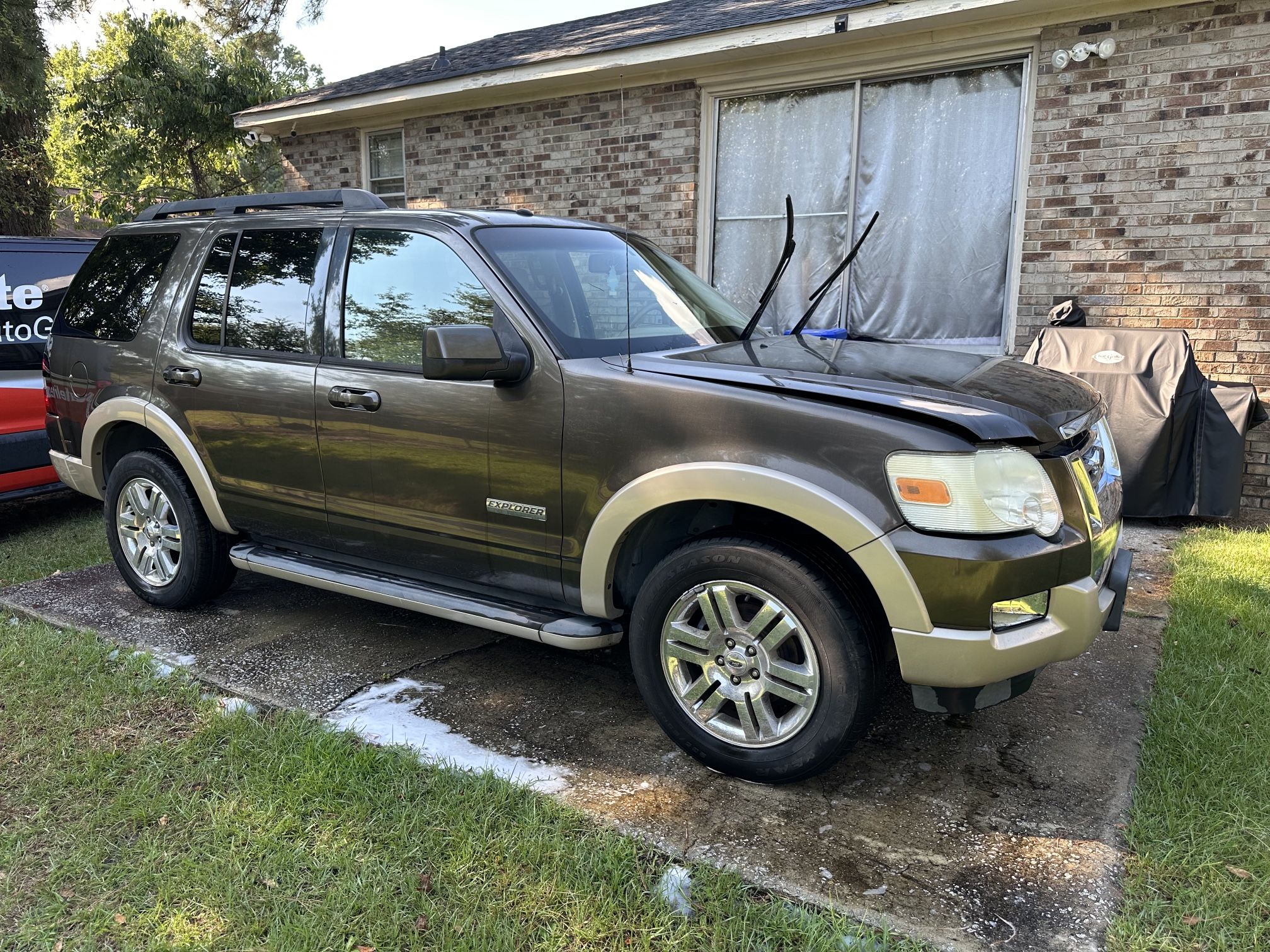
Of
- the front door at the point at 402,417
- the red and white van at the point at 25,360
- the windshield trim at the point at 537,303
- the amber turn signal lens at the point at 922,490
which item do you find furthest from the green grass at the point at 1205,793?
the red and white van at the point at 25,360

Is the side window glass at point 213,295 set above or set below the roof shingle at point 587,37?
below

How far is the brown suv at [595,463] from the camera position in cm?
263

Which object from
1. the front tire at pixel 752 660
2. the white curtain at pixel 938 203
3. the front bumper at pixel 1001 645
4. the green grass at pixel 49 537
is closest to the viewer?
the front bumper at pixel 1001 645

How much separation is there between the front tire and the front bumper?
0.15 metres

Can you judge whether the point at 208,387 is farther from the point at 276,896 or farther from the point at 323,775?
the point at 276,896

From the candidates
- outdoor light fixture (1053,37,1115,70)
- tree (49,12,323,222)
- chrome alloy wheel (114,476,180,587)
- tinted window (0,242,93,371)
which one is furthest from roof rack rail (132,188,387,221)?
tree (49,12,323,222)

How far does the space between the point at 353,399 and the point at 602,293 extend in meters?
1.07

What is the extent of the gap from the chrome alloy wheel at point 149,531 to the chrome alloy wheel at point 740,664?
108 inches

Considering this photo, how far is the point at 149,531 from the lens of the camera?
4.54 metres

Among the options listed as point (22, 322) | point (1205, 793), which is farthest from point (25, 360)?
point (1205, 793)

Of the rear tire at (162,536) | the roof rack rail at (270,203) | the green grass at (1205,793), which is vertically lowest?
the green grass at (1205,793)

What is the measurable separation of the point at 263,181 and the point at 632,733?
24.3m

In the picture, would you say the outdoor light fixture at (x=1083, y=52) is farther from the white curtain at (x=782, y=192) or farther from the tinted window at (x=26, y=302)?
the tinted window at (x=26, y=302)

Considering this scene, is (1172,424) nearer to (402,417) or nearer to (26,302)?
(402,417)
